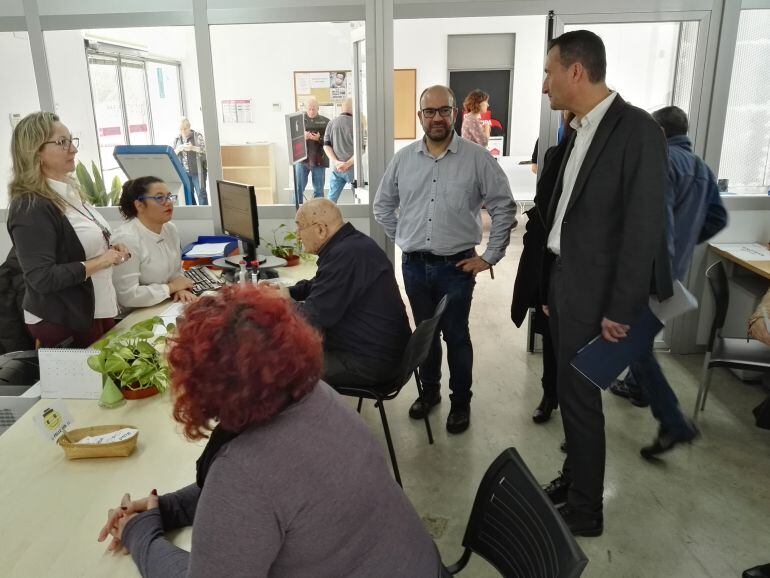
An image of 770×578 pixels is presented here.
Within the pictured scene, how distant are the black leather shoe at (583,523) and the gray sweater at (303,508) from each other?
129 centimetres

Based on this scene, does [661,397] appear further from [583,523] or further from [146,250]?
[146,250]

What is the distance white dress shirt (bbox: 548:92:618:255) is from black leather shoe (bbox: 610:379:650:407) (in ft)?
4.81

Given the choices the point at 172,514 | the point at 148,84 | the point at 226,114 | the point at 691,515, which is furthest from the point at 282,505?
the point at 148,84

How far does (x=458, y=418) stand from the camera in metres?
3.04

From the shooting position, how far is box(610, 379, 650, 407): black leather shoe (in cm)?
327

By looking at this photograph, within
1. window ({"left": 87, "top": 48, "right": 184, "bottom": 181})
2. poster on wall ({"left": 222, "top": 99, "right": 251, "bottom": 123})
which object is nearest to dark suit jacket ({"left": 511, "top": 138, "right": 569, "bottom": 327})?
poster on wall ({"left": 222, "top": 99, "right": 251, "bottom": 123})

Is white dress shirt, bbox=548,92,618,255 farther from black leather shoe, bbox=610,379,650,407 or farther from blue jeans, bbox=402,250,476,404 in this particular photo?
black leather shoe, bbox=610,379,650,407

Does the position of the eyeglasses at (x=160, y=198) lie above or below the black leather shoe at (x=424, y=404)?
above

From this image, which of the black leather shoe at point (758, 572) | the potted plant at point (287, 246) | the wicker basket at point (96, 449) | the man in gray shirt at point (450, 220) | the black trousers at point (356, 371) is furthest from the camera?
the potted plant at point (287, 246)

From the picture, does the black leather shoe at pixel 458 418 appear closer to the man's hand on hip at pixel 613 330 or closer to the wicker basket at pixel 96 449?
the man's hand on hip at pixel 613 330

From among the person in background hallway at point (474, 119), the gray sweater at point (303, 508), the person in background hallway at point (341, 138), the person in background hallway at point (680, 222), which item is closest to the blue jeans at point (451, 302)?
the person in background hallway at point (680, 222)

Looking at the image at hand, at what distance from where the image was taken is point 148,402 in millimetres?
1829

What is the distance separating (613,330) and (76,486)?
163 cm

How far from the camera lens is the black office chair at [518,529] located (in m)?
1.13
